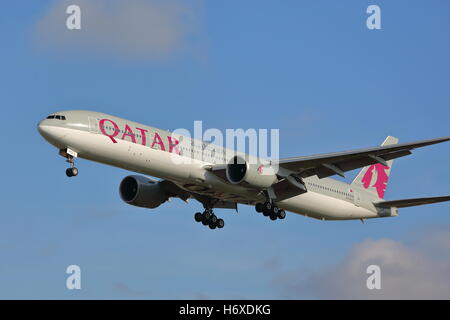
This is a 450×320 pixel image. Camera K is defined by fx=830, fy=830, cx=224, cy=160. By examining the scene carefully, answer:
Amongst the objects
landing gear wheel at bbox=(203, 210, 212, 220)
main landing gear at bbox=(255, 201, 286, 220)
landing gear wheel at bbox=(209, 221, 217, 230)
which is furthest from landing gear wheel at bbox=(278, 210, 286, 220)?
landing gear wheel at bbox=(203, 210, 212, 220)

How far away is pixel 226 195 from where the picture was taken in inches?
1834

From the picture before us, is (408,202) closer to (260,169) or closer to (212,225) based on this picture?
(260,169)

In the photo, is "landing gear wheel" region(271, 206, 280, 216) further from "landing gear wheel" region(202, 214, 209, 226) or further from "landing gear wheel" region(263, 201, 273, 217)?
"landing gear wheel" region(202, 214, 209, 226)

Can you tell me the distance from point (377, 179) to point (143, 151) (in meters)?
19.9

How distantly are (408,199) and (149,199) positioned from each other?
1557cm

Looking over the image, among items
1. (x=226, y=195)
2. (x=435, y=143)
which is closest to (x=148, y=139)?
(x=226, y=195)

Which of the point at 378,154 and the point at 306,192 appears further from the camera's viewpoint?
the point at 306,192

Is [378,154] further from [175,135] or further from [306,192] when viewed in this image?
[175,135]

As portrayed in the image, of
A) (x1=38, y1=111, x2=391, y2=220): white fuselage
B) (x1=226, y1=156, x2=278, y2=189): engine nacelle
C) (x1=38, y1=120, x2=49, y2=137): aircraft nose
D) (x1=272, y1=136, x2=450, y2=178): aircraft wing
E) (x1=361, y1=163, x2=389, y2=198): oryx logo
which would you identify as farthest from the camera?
(x1=361, y1=163, x2=389, y2=198): oryx logo

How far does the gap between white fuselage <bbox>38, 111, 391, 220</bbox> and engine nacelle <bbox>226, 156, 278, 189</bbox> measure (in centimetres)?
60

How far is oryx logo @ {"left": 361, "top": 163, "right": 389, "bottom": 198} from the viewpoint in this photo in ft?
179

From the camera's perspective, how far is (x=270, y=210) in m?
46.6

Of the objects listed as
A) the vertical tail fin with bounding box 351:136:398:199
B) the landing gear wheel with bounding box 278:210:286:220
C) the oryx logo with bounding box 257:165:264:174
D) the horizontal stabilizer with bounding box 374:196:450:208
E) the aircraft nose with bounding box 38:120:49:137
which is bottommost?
the landing gear wheel with bounding box 278:210:286:220

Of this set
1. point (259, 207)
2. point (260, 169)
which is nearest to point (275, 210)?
point (259, 207)
